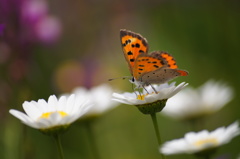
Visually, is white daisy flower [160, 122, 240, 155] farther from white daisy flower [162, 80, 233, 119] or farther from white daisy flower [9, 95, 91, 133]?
white daisy flower [162, 80, 233, 119]

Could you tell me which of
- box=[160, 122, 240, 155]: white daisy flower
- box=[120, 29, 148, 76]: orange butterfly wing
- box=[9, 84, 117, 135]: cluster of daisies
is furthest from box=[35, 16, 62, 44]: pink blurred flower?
box=[160, 122, 240, 155]: white daisy flower

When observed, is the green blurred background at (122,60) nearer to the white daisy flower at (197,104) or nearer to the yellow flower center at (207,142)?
the white daisy flower at (197,104)

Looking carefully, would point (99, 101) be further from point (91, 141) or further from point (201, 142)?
point (201, 142)

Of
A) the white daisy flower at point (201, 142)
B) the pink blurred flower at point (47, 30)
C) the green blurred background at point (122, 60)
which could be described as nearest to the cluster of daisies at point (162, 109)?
the white daisy flower at point (201, 142)

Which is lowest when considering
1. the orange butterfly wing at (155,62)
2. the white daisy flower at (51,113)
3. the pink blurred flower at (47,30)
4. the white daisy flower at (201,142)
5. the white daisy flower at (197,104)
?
the white daisy flower at (201,142)

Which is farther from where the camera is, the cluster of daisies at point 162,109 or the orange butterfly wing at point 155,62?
the orange butterfly wing at point 155,62

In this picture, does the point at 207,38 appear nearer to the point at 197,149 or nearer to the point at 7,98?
the point at 7,98

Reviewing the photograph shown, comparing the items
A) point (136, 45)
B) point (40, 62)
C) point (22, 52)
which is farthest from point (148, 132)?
point (136, 45)
